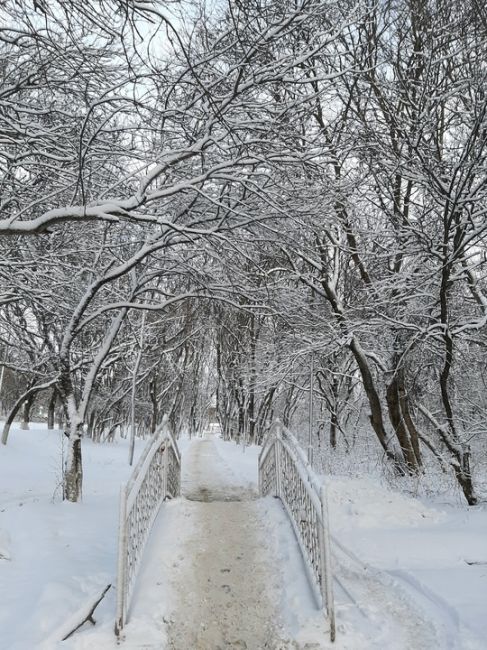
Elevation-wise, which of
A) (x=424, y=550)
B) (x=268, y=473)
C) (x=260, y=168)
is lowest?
(x=424, y=550)

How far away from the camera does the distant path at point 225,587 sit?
13.9 ft

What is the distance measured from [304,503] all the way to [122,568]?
2.30m

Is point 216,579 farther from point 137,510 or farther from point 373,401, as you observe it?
point 373,401

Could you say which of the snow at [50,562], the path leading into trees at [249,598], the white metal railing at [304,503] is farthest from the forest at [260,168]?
the path leading into trees at [249,598]

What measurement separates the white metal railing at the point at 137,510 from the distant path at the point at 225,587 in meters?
0.50

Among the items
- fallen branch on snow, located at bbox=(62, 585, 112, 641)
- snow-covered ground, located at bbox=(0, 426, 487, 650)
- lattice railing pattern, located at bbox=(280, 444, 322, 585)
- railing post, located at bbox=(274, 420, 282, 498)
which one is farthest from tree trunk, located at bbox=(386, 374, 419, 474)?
fallen branch on snow, located at bbox=(62, 585, 112, 641)

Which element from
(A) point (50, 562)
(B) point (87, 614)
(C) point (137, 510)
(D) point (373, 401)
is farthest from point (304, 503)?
(D) point (373, 401)

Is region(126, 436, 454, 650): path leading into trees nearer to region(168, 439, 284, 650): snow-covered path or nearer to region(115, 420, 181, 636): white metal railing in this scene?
region(168, 439, 284, 650): snow-covered path

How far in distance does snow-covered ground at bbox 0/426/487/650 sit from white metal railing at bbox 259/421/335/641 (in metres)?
0.17

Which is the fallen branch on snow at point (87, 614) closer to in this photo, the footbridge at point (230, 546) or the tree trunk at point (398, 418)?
the footbridge at point (230, 546)

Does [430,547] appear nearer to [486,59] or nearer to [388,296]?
[388,296]

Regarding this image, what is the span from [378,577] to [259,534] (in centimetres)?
194

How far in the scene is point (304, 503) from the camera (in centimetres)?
573

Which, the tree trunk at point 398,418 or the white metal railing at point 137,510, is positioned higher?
the tree trunk at point 398,418
